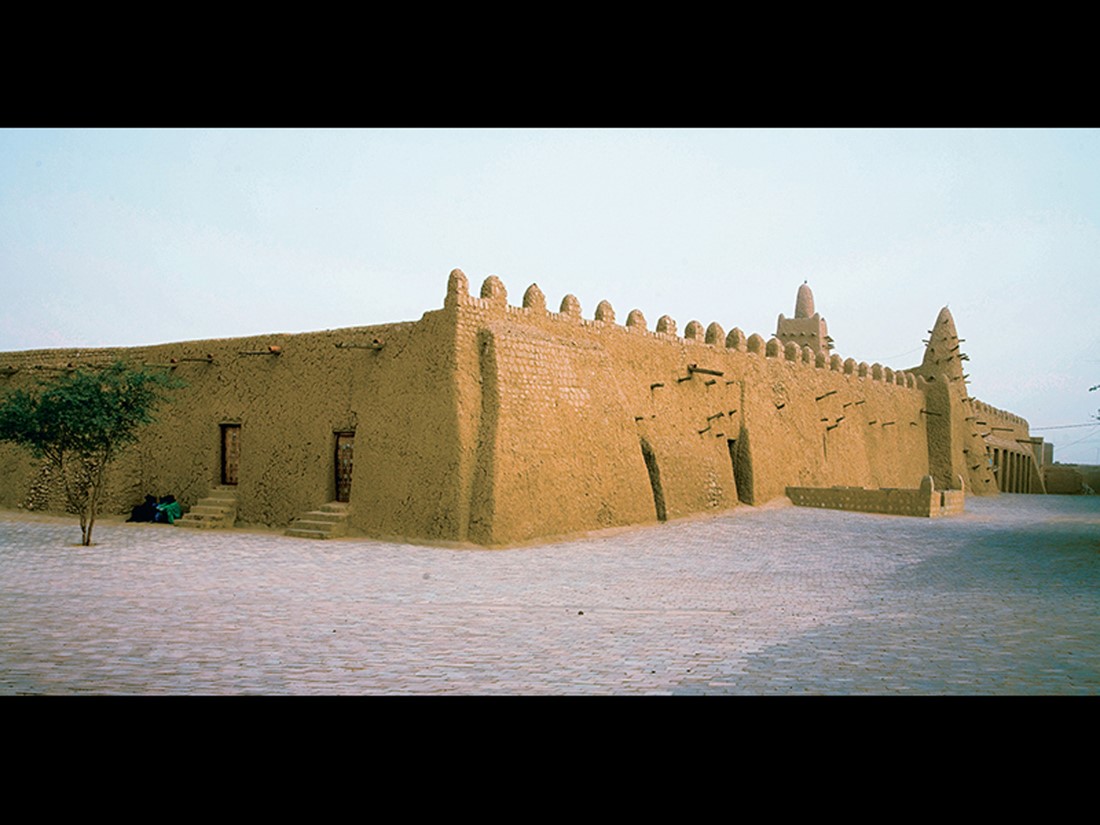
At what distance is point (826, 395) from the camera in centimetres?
2892

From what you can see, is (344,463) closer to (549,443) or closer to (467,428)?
(467,428)

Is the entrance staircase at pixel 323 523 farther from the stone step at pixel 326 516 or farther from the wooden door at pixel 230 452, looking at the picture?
the wooden door at pixel 230 452

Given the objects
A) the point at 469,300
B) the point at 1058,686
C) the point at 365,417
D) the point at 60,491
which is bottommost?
the point at 1058,686

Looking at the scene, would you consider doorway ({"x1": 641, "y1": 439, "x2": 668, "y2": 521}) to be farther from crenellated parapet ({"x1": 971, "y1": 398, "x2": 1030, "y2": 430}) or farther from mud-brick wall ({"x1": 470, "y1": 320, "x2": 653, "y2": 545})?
crenellated parapet ({"x1": 971, "y1": 398, "x2": 1030, "y2": 430})

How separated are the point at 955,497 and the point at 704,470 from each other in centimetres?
846

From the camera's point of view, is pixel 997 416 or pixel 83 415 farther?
pixel 997 416

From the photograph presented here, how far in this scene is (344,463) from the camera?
17.6m

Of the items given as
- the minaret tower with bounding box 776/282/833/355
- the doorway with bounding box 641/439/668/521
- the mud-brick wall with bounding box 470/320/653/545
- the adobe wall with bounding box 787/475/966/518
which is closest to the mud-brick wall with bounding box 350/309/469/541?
the mud-brick wall with bounding box 470/320/653/545

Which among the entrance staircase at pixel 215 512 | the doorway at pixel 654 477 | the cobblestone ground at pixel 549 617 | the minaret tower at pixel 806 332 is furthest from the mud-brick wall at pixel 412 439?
the minaret tower at pixel 806 332

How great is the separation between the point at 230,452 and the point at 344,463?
3766mm

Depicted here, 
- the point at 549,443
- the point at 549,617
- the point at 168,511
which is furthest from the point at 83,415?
Answer: the point at 549,617
